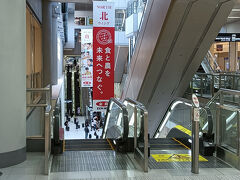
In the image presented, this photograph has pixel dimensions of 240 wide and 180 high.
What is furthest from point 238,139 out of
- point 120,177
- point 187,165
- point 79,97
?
point 79,97

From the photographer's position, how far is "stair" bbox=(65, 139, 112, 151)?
642cm

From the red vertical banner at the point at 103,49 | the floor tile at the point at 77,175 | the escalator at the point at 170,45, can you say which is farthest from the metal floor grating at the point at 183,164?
the red vertical banner at the point at 103,49

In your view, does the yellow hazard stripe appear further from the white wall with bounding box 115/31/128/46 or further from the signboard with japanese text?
the white wall with bounding box 115/31/128/46

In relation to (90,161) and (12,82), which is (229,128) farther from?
(12,82)

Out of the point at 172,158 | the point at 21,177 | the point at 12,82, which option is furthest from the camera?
the point at 172,158

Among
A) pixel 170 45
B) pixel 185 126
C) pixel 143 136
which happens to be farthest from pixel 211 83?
pixel 143 136

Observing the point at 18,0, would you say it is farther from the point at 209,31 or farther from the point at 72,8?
the point at 72,8

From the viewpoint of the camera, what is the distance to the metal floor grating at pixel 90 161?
5.01 m

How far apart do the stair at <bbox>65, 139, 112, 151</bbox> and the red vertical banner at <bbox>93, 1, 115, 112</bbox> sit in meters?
4.41

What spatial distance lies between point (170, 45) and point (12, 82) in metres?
4.48

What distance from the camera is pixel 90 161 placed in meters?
5.42

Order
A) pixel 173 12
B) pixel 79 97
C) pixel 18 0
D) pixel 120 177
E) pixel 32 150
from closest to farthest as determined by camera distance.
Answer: pixel 120 177, pixel 18 0, pixel 32 150, pixel 173 12, pixel 79 97

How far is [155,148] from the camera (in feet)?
20.9

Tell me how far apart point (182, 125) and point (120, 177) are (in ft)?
13.2
